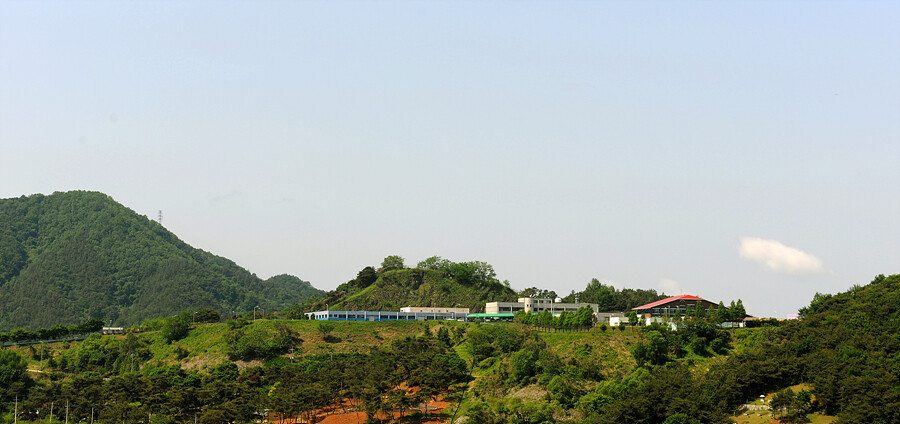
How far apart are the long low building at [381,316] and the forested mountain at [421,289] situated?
1136 centimetres

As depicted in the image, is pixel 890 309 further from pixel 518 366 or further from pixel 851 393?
pixel 518 366

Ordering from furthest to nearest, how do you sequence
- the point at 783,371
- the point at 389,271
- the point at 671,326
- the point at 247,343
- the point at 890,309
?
the point at 389,271 < the point at 247,343 < the point at 671,326 < the point at 890,309 < the point at 783,371

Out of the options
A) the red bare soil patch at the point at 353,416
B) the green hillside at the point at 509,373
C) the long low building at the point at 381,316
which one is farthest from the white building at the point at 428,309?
the red bare soil patch at the point at 353,416

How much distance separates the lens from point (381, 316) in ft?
513

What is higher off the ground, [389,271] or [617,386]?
[389,271]

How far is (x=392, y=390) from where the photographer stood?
103 metres

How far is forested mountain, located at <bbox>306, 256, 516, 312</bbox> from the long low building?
1136cm

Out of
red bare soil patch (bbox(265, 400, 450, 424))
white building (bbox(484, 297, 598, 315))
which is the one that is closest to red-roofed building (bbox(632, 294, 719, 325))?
white building (bbox(484, 297, 598, 315))

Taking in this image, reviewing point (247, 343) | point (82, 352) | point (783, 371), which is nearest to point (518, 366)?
point (783, 371)

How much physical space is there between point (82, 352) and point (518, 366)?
246 feet

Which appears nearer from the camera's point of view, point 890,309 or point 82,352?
point 890,309

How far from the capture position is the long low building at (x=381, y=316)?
155m

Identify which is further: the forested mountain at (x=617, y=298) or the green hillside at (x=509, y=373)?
the forested mountain at (x=617, y=298)

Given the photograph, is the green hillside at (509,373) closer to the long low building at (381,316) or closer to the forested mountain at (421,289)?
the long low building at (381,316)
